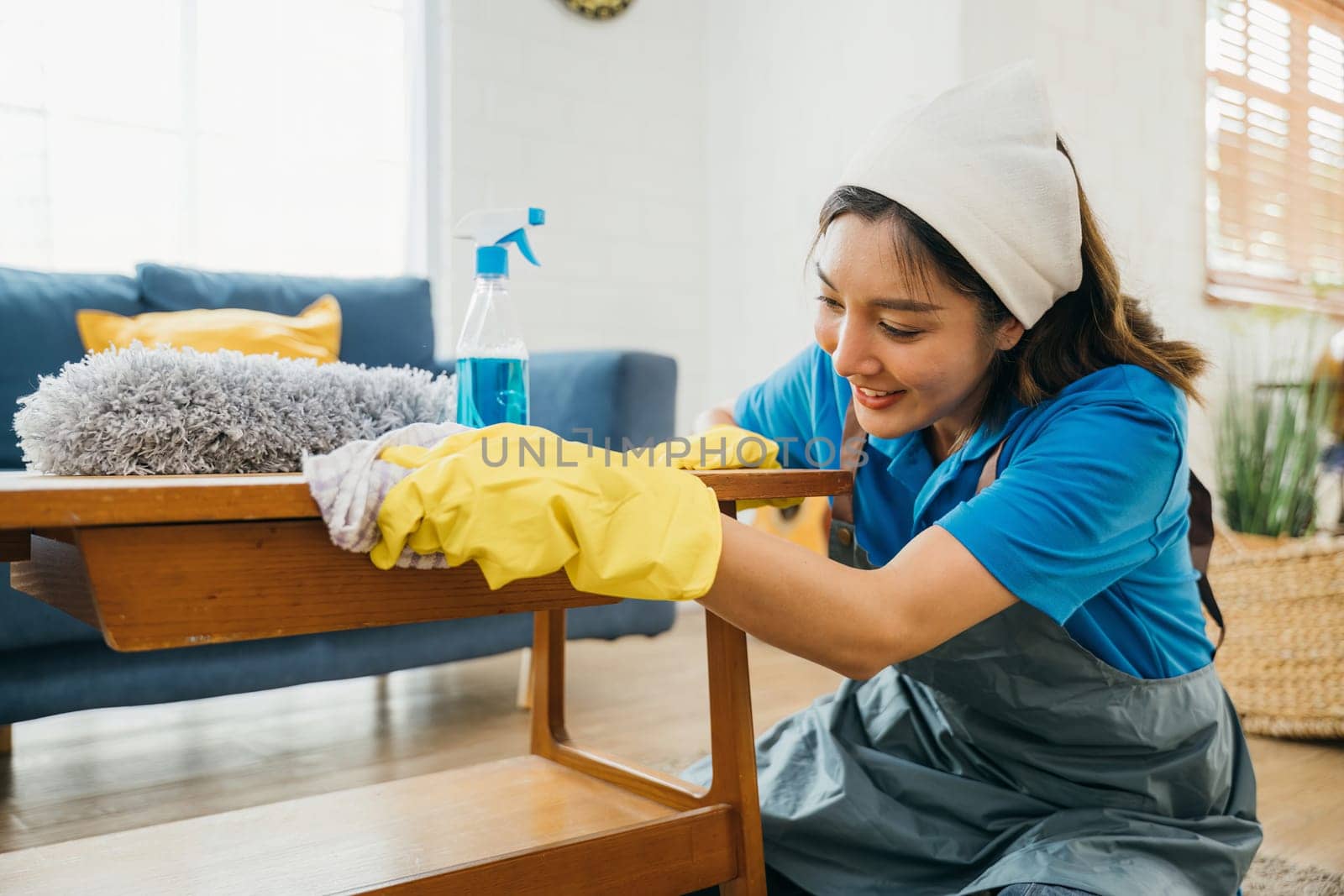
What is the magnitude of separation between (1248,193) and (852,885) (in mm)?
3204

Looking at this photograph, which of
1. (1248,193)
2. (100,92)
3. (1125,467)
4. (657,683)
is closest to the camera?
(1125,467)

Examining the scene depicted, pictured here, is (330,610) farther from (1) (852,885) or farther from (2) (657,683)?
(2) (657,683)

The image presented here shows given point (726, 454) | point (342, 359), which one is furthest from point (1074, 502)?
point (342, 359)

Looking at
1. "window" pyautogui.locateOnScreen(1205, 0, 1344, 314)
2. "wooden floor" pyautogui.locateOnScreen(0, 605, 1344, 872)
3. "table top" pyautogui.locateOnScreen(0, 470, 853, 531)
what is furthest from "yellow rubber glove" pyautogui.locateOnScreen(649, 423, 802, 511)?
"window" pyautogui.locateOnScreen(1205, 0, 1344, 314)

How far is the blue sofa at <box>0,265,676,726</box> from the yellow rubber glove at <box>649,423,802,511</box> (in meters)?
0.86

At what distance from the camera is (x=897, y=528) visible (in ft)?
3.77

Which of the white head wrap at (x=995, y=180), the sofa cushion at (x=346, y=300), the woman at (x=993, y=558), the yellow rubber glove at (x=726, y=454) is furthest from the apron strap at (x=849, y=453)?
the sofa cushion at (x=346, y=300)

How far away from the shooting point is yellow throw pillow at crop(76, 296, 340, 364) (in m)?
1.95

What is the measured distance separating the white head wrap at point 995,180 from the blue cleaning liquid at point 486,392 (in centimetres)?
38

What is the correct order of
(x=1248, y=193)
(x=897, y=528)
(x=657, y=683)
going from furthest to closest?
1. (x=1248, y=193)
2. (x=657, y=683)
3. (x=897, y=528)

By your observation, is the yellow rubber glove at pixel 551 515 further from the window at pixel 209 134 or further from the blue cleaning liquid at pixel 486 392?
the window at pixel 209 134

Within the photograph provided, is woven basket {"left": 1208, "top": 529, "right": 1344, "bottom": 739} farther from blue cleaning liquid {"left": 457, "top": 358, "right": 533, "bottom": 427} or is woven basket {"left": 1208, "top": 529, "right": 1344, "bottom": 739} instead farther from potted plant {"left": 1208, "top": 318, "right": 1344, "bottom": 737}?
blue cleaning liquid {"left": 457, "top": 358, "right": 533, "bottom": 427}

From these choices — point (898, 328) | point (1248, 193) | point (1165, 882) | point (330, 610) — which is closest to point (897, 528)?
point (898, 328)

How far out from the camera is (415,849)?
93 centimetres
